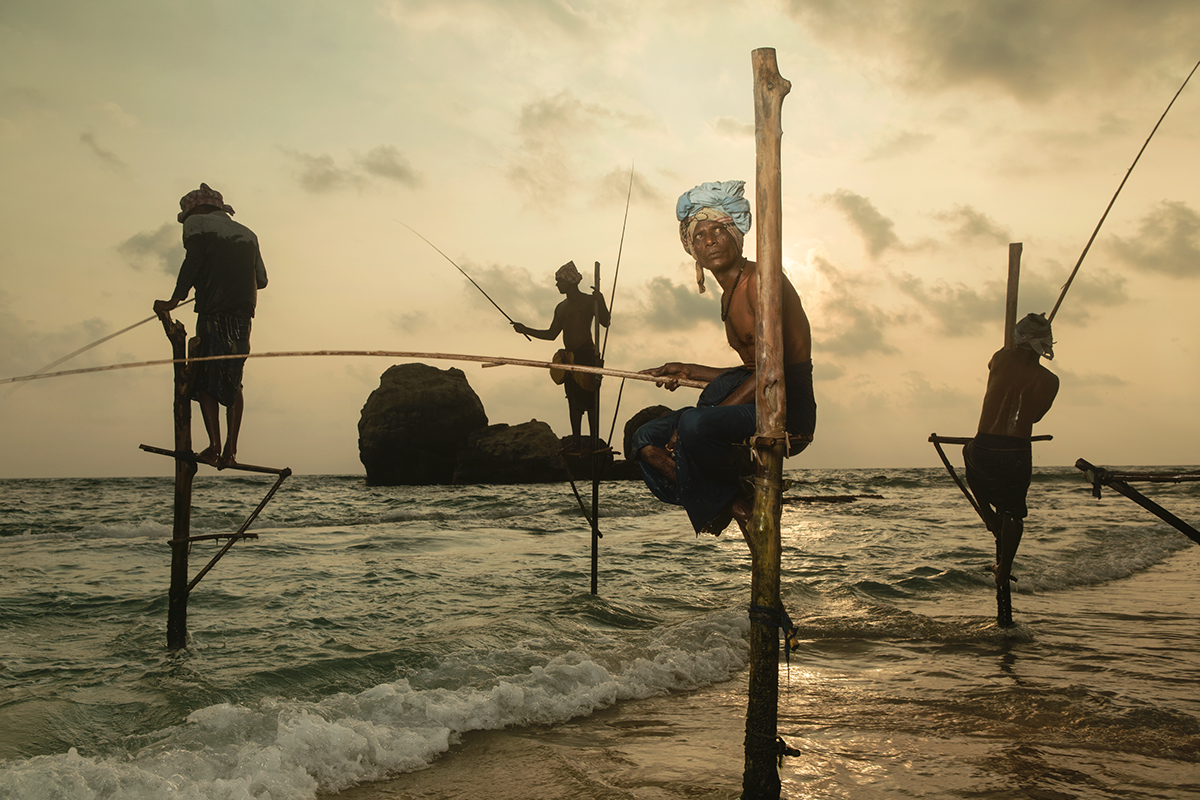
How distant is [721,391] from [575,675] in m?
3.54

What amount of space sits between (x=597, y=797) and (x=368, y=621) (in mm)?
5595

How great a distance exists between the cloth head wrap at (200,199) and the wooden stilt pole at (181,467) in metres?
1.00

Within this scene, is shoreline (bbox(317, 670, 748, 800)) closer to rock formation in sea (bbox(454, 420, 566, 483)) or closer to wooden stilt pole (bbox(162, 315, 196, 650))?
wooden stilt pole (bbox(162, 315, 196, 650))

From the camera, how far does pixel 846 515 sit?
2358cm

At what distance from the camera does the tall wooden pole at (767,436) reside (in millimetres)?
3340

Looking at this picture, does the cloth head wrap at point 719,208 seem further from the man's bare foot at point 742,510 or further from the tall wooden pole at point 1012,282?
the tall wooden pole at point 1012,282

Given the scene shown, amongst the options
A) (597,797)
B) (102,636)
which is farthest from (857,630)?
(102,636)

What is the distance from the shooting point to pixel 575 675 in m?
6.27

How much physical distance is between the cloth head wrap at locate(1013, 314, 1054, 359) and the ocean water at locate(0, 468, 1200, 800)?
9.16ft

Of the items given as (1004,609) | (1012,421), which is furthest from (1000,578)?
(1012,421)

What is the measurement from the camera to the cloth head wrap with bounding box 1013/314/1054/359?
6.65m

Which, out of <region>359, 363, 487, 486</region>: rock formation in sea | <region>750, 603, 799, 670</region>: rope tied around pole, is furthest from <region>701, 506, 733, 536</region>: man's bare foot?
<region>359, 363, 487, 486</region>: rock formation in sea

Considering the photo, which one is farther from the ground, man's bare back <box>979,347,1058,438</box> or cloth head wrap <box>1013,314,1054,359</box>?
cloth head wrap <box>1013,314,1054,359</box>

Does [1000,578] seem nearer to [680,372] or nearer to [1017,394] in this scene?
[1017,394]
